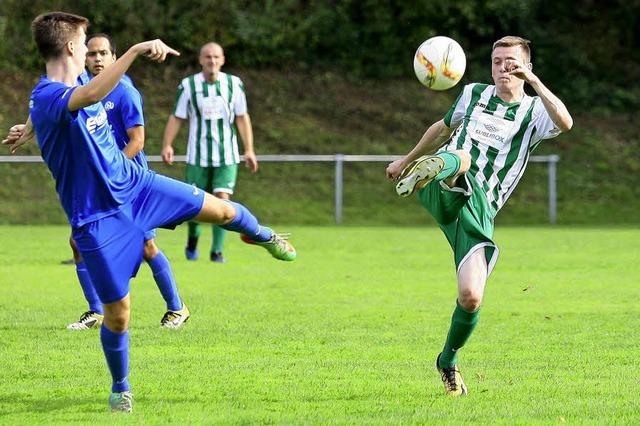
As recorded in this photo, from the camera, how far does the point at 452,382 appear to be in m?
6.56

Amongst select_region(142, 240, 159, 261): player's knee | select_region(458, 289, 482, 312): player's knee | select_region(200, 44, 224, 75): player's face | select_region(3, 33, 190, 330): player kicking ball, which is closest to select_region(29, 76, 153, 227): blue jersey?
select_region(458, 289, 482, 312): player's knee

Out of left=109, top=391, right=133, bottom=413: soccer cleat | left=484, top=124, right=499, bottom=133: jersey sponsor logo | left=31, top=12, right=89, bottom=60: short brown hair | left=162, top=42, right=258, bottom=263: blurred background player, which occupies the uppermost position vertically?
left=31, top=12, right=89, bottom=60: short brown hair

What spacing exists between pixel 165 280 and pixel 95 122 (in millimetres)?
3183

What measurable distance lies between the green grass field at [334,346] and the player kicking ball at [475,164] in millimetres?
540

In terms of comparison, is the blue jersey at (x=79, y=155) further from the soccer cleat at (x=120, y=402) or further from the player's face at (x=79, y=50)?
the soccer cleat at (x=120, y=402)

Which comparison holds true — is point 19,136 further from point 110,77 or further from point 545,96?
point 545,96

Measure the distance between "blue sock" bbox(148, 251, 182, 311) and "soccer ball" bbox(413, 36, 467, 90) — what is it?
2448 mm

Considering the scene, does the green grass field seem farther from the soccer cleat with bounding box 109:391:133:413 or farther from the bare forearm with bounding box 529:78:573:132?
the bare forearm with bounding box 529:78:573:132

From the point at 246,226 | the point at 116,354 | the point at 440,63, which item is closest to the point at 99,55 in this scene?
the point at 440,63

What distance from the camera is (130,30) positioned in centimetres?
2684

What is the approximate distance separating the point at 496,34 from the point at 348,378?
22622 mm

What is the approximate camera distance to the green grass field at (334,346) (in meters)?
6.16

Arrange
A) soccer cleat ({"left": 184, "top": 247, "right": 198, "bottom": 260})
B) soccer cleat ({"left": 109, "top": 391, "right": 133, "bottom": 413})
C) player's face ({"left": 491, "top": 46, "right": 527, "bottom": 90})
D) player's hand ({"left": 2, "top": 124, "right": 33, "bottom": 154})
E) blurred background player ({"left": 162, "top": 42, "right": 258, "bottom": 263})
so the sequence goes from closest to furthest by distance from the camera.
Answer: soccer cleat ({"left": 109, "top": 391, "right": 133, "bottom": 413}), player's face ({"left": 491, "top": 46, "right": 527, "bottom": 90}), player's hand ({"left": 2, "top": 124, "right": 33, "bottom": 154}), blurred background player ({"left": 162, "top": 42, "right": 258, "bottom": 263}), soccer cleat ({"left": 184, "top": 247, "right": 198, "bottom": 260})

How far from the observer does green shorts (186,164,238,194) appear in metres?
14.7
